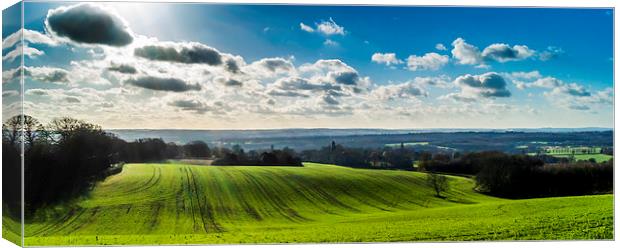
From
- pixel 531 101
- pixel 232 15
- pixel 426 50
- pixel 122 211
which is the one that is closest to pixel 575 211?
pixel 531 101

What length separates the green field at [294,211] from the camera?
15.8 metres

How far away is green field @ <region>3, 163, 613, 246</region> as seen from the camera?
623 inches

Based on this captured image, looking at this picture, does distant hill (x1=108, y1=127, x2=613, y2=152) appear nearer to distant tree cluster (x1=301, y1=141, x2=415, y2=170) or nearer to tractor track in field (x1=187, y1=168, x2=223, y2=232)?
distant tree cluster (x1=301, y1=141, x2=415, y2=170)

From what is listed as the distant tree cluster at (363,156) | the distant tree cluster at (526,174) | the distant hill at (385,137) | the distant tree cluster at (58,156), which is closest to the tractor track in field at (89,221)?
the distant tree cluster at (58,156)

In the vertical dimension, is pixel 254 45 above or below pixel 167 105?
above

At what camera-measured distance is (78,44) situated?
15539 mm

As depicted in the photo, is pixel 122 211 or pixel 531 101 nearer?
pixel 122 211

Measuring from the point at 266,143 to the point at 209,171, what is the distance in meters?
1.25

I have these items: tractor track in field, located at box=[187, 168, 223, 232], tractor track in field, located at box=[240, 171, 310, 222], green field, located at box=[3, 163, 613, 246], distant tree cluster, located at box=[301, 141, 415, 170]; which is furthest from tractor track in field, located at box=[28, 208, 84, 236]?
distant tree cluster, located at box=[301, 141, 415, 170]

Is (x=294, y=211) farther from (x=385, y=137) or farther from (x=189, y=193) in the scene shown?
(x=385, y=137)

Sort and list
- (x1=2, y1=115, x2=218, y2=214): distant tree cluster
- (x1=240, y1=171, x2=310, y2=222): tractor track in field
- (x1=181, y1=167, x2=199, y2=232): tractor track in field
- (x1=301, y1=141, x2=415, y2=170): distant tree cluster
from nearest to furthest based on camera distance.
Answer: (x1=2, y1=115, x2=218, y2=214): distant tree cluster, (x1=181, y1=167, x2=199, y2=232): tractor track in field, (x1=240, y1=171, x2=310, y2=222): tractor track in field, (x1=301, y1=141, x2=415, y2=170): distant tree cluster

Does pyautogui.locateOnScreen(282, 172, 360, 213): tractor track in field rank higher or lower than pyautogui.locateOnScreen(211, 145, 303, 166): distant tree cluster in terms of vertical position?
lower

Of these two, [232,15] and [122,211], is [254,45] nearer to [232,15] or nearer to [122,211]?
[232,15]

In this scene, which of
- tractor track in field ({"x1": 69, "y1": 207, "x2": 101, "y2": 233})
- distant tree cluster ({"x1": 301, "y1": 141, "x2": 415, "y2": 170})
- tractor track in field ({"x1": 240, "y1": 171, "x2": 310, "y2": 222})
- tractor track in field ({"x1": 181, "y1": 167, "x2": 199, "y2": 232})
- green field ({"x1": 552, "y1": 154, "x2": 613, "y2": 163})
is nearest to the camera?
tractor track in field ({"x1": 69, "y1": 207, "x2": 101, "y2": 233})
